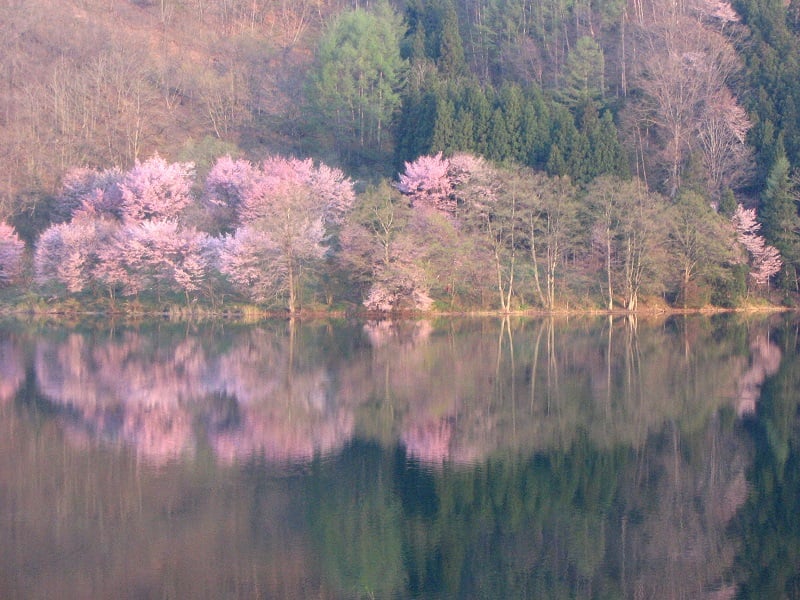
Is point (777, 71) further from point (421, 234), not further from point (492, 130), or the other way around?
point (421, 234)

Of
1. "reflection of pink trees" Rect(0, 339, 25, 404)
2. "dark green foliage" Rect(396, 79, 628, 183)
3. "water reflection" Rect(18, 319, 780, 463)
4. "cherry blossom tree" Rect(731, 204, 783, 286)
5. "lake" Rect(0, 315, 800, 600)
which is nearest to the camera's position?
"lake" Rect(0, 315, 800, 600)

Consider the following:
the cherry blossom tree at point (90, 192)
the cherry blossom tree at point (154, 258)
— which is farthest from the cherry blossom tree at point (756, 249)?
the cherry blossom tree at point (90, 192)

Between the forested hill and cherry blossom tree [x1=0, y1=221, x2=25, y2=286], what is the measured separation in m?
4.47

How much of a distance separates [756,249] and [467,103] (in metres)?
21.3

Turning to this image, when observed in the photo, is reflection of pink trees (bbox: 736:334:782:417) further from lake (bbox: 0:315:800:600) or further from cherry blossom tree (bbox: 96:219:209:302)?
cherry blossom tree (bbox: 96:219:209:302)

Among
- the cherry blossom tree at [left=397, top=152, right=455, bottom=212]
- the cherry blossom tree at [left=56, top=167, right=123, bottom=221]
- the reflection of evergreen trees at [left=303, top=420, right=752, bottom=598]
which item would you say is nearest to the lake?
the reflection of evergreen trees at [left=303, top=420, right=752, bottom=598]

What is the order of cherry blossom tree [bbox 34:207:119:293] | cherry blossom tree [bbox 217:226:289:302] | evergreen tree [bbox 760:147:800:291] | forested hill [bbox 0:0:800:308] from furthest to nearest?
forested hill [bbox 0:0:800:308]
evergreen tree [bbox 760:147:800:291]
cherry blossom tree [bbox 34:207:119:293]
cherry blossom tree [bbox 217:226:289:302]

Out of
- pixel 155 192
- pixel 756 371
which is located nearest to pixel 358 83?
pixel 155 192

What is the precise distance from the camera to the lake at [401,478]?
34.7 feet

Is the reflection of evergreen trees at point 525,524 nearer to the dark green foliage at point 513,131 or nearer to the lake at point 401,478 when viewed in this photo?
the lake at point 401,478

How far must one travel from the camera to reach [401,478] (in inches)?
571

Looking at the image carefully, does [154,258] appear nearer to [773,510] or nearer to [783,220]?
[783,220]

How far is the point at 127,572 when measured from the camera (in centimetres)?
1055

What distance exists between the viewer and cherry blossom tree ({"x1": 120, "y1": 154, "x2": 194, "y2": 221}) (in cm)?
5375
